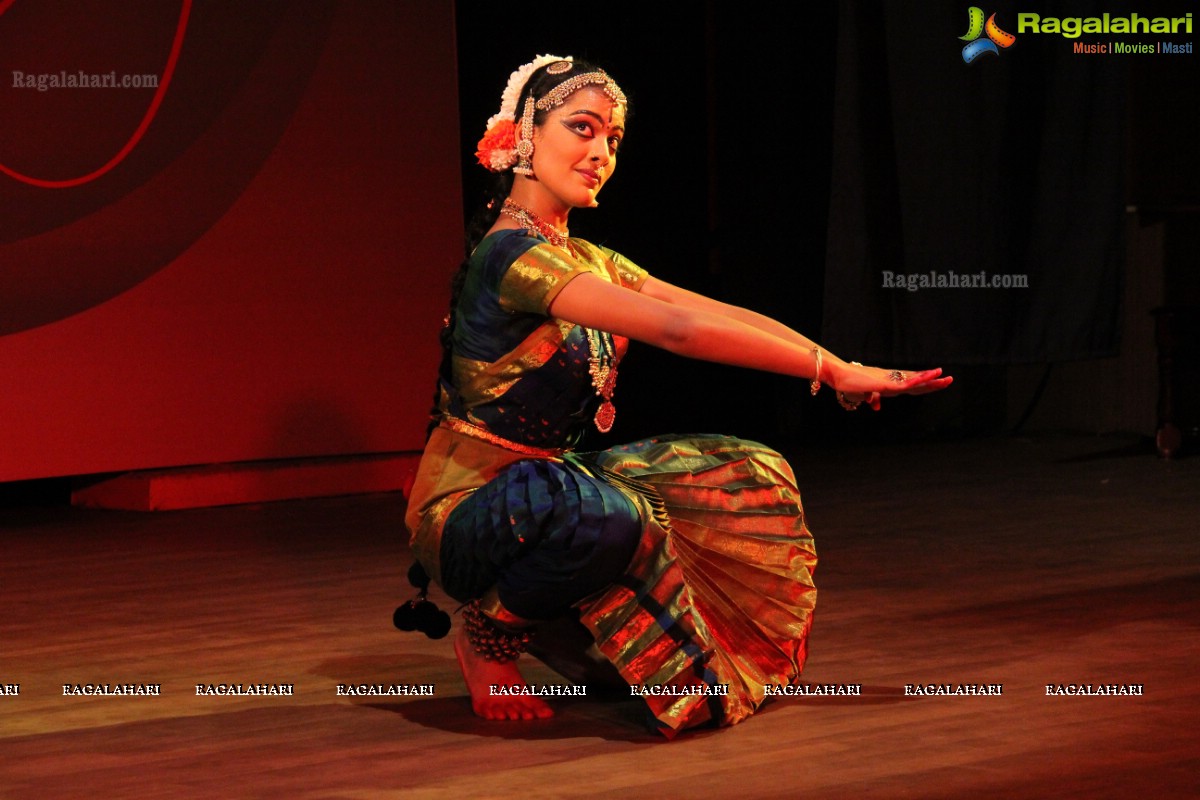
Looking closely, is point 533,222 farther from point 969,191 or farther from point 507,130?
point 969,191

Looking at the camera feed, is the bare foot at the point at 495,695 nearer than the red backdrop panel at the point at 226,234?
Yes

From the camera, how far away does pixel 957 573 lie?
3773 mm

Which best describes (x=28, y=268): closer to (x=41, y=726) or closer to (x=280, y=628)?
(x=280, y=628)

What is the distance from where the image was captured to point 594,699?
2.71 metres

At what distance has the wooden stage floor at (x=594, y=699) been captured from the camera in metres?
2.25

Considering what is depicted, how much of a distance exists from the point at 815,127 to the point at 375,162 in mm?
1967

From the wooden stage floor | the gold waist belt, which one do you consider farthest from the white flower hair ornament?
the wooden stage floor

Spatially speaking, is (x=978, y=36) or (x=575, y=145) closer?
(x=575, y=145)

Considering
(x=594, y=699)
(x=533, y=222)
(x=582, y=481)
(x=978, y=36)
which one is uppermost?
(x=978, y=36)

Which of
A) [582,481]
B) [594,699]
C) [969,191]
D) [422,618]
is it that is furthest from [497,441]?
[969,191]

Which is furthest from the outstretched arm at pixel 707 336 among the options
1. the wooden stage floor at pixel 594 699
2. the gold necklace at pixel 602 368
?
the wooden stage floor at pixel 594 699

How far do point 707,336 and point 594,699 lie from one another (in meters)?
0.68

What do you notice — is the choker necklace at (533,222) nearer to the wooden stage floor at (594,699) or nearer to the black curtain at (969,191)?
the wooden stage floor at (594,699)

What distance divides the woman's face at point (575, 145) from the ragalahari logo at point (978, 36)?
126 inches
